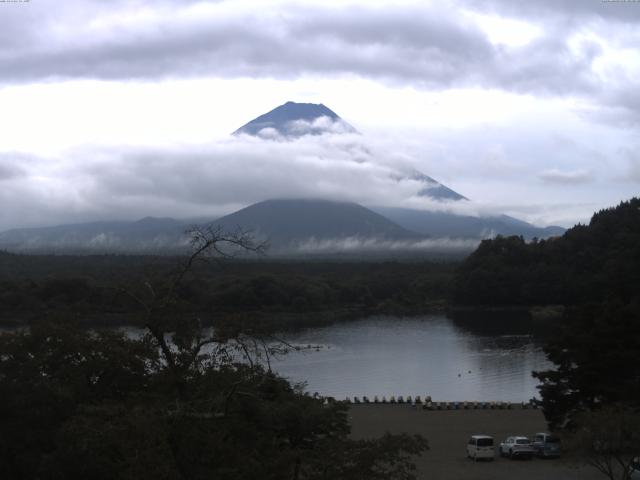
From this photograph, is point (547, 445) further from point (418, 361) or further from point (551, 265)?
point (551, 265)

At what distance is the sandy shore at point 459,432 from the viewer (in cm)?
1152

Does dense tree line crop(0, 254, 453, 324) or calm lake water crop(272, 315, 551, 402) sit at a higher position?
dense tree line crop(0, 254, 453, 324)

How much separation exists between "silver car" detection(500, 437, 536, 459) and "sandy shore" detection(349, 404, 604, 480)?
12 centimetres

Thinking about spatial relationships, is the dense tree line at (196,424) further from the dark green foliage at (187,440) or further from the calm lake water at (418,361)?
the calm lake water at (418,361)

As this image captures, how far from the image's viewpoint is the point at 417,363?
27125 millimetres

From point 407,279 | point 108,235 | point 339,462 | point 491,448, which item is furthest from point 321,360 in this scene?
point 108,235

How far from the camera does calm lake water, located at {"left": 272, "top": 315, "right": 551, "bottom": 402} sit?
2239 centimetres

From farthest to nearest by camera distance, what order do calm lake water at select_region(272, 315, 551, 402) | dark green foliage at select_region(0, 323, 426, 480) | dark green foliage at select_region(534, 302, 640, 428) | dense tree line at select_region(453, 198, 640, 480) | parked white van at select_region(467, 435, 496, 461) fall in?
calm lake water at select_region(272, 315, 551, 402)
parked white van at select_region(467, 435, 496, 461)
dark green foliage at select_region(534, 302, 640, 428)
dense tree line at select_region(453, 198, 640, 480)
dark green foliage at select_region(0, 323, 426, 480)

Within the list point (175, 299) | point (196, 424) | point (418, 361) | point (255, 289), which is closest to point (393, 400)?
point (418, 361)

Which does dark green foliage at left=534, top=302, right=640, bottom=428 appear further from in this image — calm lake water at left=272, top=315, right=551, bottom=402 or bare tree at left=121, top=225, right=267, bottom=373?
bare tree at left=121, top=225, right=267, bottom=373

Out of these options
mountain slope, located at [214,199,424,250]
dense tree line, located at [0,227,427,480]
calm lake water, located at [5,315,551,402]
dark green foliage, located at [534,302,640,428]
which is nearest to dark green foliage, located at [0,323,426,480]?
dense tree line, located at [0,227,427,480]

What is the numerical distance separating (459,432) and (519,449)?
279cm

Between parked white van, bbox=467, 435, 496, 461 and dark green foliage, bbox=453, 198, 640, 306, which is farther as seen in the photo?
dark green foliage, bbox=453, 198, 640, 306

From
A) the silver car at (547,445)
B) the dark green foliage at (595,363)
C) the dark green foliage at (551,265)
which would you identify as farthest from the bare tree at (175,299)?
the dark green foliage at (551,265)
